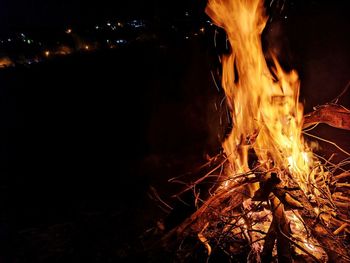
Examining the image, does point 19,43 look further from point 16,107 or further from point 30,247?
point 30,247

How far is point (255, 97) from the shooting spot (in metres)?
3.05

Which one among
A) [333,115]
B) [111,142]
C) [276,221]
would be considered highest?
[333,115]

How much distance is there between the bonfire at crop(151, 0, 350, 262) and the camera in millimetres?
2502

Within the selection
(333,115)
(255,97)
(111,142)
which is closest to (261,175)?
(255,97)

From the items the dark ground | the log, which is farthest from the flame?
the dark ground

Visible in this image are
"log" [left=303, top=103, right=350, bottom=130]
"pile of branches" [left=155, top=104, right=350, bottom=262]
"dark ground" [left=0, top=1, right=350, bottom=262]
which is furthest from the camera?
"dark ground" [left=0, top=1, right=350, bottom=262]

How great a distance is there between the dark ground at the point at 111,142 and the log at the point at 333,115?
215cm

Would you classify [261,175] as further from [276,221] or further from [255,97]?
[255,97]

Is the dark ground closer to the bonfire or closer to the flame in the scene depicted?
the bonfire

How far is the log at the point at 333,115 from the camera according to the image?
2.81m

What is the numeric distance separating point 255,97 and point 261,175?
822 millimetres

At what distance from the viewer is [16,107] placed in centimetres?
1066

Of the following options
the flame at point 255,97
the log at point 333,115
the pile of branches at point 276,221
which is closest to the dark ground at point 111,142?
the pile of branches at point 276,221

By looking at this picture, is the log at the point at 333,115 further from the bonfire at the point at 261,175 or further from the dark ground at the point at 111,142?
the dark ground at the point at 111,142
